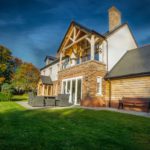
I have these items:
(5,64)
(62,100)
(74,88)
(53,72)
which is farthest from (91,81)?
(5,64)

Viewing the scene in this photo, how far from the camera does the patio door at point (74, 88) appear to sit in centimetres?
1362

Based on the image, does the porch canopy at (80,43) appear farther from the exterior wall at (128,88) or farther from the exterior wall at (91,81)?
the exterior wall at (128,88)

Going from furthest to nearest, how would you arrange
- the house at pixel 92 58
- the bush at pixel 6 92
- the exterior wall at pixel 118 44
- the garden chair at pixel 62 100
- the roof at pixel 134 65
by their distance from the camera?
the bush at pixel 6 92, the exterior wall at pixel 118 44, the house at pixel 92 58, the garden chair at pixel 62 100, the roof at pixel 134 65

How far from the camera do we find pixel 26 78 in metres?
35.5

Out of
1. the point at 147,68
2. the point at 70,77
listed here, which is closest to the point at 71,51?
the point at 70,77

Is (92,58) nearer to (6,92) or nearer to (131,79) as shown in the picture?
(131,79)

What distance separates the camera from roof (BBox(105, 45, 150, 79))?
10.5m

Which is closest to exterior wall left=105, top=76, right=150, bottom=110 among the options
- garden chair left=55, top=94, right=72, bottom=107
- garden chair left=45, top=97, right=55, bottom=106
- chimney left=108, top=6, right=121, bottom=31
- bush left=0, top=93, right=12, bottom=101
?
garden chair left=55, top=94, right=72, bottom=107

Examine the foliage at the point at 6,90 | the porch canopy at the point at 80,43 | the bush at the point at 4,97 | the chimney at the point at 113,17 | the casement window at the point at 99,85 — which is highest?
the chimney at the point at 113,17

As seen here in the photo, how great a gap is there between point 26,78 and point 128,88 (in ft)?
98.0

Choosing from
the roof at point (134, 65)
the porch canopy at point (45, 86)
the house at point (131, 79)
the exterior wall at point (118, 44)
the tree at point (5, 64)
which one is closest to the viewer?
the house at point (131, 79)

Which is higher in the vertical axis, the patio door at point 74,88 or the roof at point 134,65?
the roof at point 134,65

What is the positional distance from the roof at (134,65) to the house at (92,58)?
56 centimetres

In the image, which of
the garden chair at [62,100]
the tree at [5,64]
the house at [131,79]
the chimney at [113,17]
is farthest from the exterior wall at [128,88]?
the tree at [5,64]
